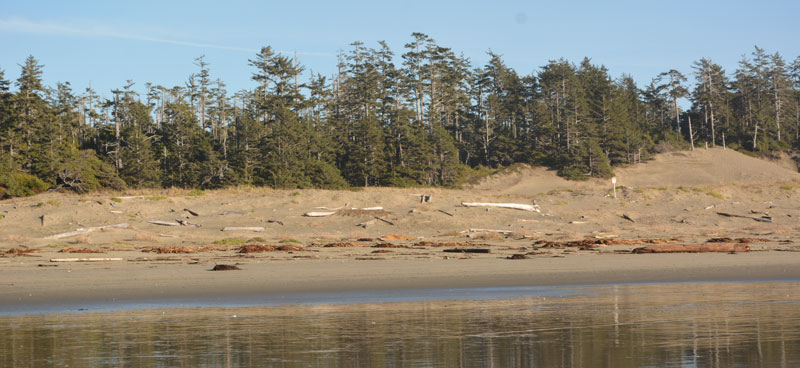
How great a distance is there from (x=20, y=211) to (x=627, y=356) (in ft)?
96.8

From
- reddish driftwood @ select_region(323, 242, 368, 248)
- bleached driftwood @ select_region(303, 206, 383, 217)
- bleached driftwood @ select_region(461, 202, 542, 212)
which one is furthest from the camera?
bleached driftwood @ select_region(461, 202, 542, 212)

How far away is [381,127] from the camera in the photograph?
69875 millimetres

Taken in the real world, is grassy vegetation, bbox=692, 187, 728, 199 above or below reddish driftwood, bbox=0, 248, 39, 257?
above

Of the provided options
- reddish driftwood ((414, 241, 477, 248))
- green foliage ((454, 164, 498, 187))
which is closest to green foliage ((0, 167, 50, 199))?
green foliage ((454, 164, 498, 187))

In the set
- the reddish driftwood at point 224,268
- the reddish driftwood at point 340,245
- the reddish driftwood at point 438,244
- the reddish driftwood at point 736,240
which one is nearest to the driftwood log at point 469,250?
the reddish driftwood at point 438,244

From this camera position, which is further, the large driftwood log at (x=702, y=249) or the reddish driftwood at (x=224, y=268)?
the large driftwood log at (x=702, y=249)

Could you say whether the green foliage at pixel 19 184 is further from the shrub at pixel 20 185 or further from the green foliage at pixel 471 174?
the green foliage at pixel 471 174

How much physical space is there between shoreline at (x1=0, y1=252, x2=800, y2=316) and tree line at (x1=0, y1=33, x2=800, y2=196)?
38.9m

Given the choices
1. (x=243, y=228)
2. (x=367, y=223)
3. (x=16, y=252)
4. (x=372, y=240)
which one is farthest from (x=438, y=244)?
(x=16, y=252)

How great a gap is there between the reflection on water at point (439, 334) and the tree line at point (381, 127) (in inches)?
1786

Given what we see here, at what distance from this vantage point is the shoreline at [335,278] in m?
13.1

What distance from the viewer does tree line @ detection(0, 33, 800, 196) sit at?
58594 mm

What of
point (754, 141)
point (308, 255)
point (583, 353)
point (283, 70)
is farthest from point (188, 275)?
point (754, 141)

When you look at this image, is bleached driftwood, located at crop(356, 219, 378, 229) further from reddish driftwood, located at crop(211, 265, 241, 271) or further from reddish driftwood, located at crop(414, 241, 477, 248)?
reddish driftwood, located at crop(211, 265, 241, 271)
